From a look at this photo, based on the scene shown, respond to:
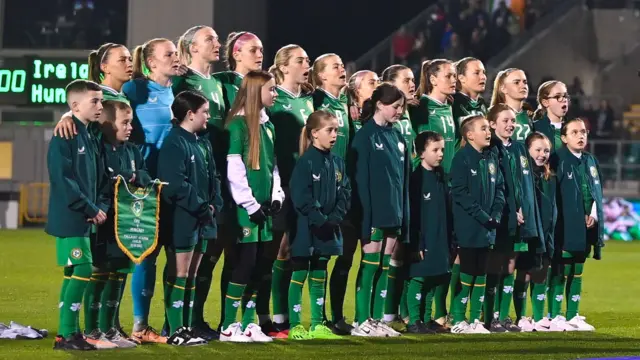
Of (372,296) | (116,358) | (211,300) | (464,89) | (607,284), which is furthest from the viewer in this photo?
(607,284)

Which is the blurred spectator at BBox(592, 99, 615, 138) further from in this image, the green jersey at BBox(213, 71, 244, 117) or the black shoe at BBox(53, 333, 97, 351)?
the black shoe at BBox(53, 333, 97, 351)

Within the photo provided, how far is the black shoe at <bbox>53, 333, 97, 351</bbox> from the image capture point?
8242 mm

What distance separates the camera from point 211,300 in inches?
484

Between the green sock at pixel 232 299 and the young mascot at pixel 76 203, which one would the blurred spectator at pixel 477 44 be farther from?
the young mascot at pixel 76 203

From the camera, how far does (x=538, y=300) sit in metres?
10.4

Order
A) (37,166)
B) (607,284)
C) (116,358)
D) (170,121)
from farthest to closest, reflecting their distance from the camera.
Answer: (37,166)
(607,284)
(170,121)
(116,358)

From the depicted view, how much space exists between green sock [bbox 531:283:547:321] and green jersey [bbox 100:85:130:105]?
→ 11.5ft

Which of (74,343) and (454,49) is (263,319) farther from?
(454,49)

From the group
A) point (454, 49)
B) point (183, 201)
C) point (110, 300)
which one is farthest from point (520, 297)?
point (454, 49)

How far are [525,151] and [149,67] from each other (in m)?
2.93

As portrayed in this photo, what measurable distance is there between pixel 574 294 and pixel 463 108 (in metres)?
1.64

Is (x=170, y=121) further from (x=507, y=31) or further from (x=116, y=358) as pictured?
(x=507, y=31)

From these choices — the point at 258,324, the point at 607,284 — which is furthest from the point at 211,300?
the point at 607,284

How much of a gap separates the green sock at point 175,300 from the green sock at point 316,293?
3.08 ft
